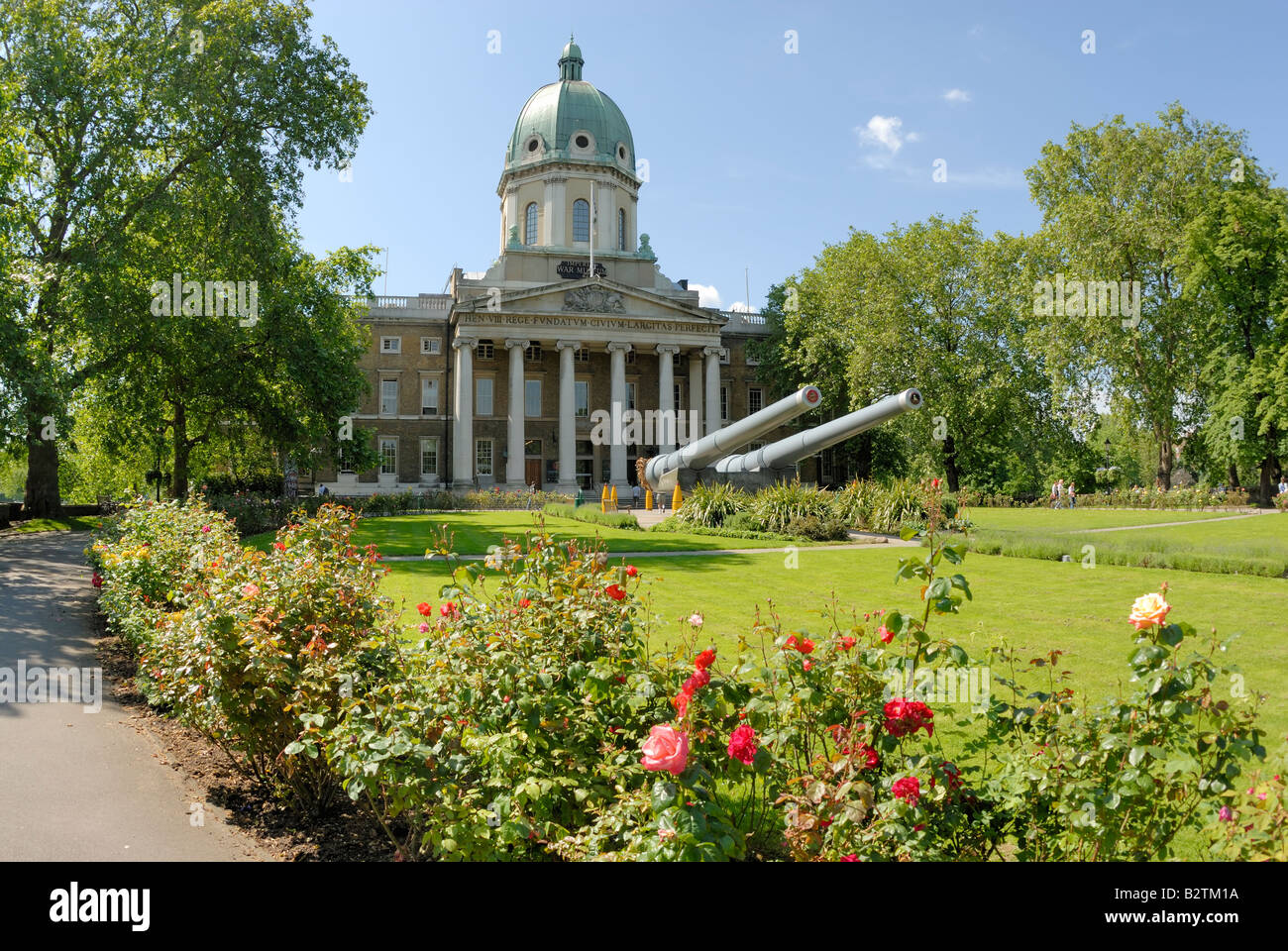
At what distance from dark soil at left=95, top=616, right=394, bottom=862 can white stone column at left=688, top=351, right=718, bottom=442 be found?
1810 inches

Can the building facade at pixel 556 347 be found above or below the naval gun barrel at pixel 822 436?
above

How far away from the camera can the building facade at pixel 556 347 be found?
4853 centimetres

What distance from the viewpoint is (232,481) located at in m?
37.5

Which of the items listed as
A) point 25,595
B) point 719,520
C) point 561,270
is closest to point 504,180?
point 561,270

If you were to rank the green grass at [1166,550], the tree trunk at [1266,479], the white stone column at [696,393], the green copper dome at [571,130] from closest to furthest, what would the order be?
the green grass at [1166,550] → the tree trunk at [1266,479] → the white stone column at [696,393] → the green copper dome at [571,130]

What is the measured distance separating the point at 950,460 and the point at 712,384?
47.7 ft

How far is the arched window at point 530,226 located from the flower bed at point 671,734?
172ft

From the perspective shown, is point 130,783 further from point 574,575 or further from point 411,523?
point 411,523

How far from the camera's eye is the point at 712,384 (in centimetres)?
5166

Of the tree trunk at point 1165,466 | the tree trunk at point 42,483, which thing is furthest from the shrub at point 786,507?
the tree trunk at point 1165,466

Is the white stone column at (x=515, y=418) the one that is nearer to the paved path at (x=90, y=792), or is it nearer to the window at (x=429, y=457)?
the window at (x=429, y=457)

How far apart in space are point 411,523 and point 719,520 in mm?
10799

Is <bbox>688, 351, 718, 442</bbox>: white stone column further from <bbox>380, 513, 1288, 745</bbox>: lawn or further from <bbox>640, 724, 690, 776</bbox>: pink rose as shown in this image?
<bbox>640, 724, 690, 776</bbox>: pink rose

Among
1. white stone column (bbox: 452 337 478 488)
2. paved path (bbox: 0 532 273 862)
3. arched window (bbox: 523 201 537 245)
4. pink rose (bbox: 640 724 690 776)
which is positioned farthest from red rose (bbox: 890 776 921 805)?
arched window (bbox: 523 201 537 245)
